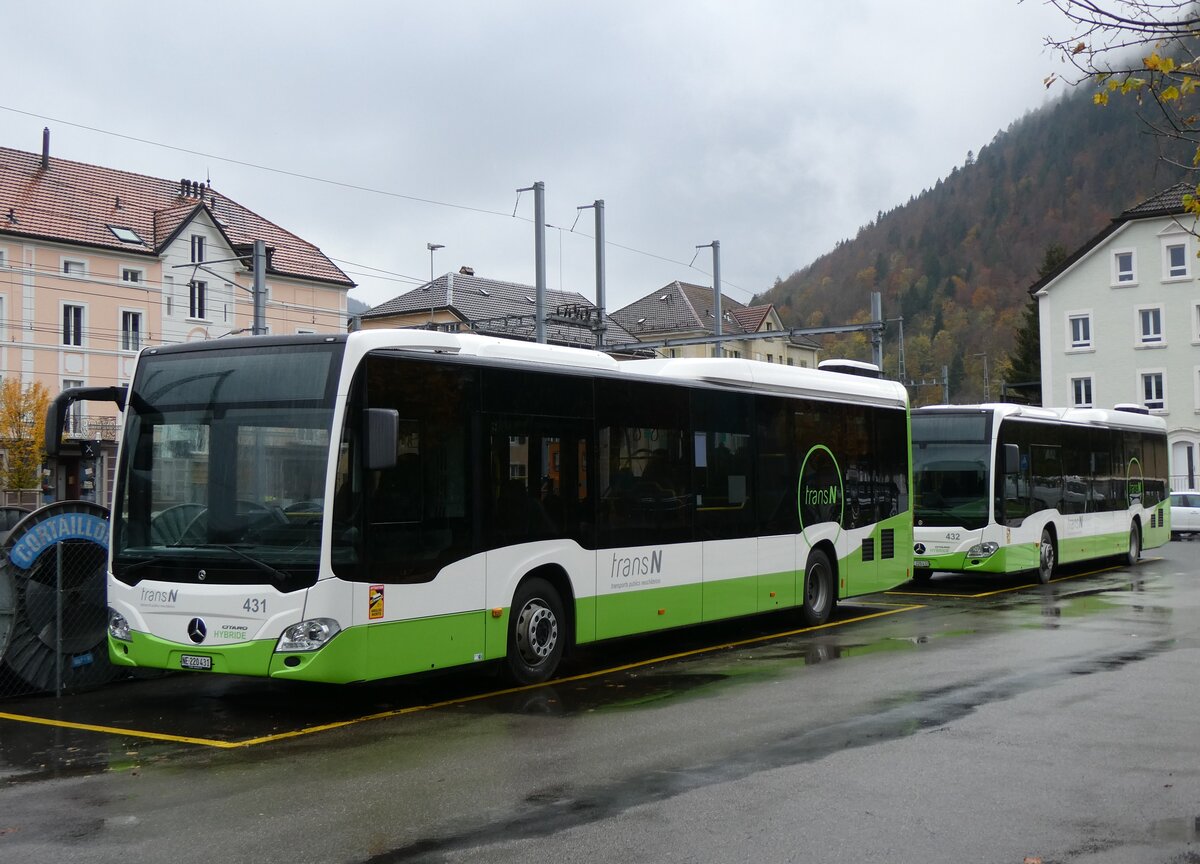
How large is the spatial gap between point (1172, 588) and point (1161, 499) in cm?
962

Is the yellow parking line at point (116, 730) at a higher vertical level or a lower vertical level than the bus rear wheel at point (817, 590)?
lower

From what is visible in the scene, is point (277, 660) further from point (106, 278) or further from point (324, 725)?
point (106, 278)

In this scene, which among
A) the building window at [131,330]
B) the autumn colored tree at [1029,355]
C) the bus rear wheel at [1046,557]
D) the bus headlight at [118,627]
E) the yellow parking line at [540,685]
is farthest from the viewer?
the autumn colored tree at [1029,355]

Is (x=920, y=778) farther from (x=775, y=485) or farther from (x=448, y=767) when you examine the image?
(x=775, y=485)

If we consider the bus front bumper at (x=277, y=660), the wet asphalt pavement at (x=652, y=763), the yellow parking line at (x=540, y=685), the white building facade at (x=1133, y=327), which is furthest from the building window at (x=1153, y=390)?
the bus front bumper at (x=277, y=660)

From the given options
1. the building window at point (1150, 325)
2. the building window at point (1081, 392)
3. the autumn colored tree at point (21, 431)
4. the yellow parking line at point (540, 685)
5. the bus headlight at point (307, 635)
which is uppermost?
the building window at point (1150, 325)

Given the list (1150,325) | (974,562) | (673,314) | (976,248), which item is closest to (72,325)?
(673,314)

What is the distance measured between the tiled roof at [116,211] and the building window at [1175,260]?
40.7 metres

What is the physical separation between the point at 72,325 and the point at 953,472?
48.5m

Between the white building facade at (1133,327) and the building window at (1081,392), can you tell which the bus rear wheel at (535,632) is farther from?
the building window at (1081,392)

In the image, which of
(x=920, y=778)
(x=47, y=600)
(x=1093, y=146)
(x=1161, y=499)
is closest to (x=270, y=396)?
(x=47, y=600)

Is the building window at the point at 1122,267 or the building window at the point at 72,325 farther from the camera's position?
the building window at the point at 1122,267

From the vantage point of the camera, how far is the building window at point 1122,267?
6303cm

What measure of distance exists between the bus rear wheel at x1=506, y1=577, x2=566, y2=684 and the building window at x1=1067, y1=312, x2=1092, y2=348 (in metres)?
56.9
